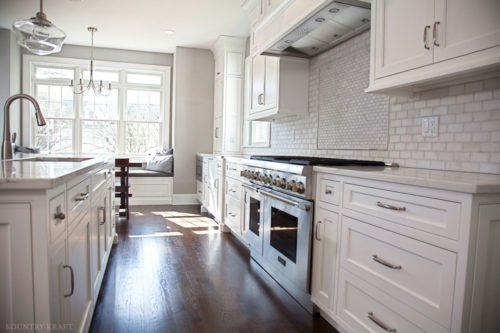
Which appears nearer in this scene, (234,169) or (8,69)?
(234,169)

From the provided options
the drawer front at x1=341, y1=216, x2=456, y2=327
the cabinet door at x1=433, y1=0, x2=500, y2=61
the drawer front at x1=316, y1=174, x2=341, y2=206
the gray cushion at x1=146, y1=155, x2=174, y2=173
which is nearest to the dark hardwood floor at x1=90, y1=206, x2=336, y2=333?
the drawer front at x1=341, y1=216, x2=456, y2=327

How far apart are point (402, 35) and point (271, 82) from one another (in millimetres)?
1735

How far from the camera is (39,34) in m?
2.44

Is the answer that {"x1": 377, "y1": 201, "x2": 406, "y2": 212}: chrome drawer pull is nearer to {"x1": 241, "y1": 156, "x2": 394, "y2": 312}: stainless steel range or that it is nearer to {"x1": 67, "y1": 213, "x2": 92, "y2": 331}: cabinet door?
{"x1": 241, "y1": 156, "x2": 394, "y2": 312}: stainless steel range

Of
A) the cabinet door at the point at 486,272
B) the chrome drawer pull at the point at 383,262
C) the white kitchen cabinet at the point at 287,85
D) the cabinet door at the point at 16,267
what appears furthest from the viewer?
the white kitchen cabinet at the point at 287,85

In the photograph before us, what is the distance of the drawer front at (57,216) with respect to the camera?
1.07m

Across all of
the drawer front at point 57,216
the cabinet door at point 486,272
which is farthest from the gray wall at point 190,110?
the cabinet door at point 486,272

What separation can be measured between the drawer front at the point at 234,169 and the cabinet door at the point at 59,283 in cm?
224

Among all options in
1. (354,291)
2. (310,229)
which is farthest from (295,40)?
(354,291)

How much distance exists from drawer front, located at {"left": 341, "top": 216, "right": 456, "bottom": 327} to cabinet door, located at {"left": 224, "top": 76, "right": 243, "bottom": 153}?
3797mm

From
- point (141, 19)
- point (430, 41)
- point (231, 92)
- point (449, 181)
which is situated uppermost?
point (141, 19)

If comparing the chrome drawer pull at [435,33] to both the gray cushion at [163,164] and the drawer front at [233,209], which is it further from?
the gray cushion at [163,164]

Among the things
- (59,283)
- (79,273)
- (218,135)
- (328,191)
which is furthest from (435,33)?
(218,135)

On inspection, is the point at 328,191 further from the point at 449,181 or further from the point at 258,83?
the point at 258,83
